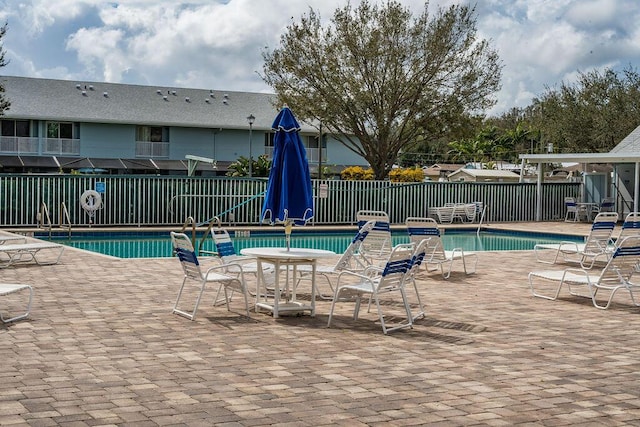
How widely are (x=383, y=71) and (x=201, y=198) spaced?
987cm

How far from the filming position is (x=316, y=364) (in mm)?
6160

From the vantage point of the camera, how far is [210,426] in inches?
180

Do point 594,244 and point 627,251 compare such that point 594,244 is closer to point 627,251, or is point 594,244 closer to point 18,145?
point 627,251

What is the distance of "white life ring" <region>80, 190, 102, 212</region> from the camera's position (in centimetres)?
2217

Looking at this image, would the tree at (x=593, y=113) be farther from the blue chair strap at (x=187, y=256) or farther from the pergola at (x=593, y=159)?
the blue chair strap at (x=187, y=256)

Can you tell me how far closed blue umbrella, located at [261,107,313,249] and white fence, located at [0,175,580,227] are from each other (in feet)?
36.5

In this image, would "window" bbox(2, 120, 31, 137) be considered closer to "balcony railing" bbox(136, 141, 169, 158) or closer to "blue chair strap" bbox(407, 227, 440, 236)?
"balcony railing" bbox(136, 141, 169, 158)

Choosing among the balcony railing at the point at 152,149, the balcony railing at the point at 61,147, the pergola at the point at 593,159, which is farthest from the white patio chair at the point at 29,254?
the balcony railing at the point at 152,149

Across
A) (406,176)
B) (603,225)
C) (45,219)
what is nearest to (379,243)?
(603,225)

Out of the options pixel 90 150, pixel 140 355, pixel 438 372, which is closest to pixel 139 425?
pixel 140 355

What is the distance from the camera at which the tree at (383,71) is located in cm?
3016

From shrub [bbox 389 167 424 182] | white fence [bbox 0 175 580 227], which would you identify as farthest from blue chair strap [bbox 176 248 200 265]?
shrub [bbox 389 167 424 182]

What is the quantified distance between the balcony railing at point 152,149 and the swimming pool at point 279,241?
17.9 meters

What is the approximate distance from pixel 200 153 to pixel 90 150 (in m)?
5.25
